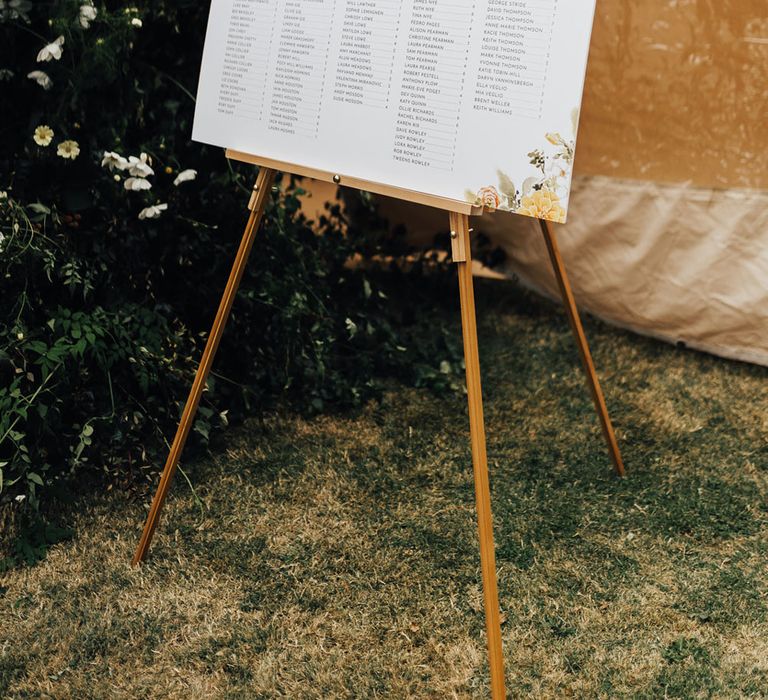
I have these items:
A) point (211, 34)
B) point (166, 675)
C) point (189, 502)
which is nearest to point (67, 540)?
point (189, 502)

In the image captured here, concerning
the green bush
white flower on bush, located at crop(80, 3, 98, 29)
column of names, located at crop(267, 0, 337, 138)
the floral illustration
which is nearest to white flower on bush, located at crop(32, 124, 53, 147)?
the green bush

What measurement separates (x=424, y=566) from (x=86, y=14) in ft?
4.89

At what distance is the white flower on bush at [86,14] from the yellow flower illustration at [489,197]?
3.66 feet

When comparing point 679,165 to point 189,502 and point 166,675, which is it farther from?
point 166,675

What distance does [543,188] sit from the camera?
1.46 metres

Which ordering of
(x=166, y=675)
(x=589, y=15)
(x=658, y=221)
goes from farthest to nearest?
1. (x=658, y=221)
2. (x=166, y=675)
3. (x=589, y=15)

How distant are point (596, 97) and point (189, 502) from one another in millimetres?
1852

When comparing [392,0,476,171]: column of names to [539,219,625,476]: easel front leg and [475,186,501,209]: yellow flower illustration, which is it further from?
[539,219,625,476]: easel front leg

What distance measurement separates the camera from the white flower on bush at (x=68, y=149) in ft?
6.88

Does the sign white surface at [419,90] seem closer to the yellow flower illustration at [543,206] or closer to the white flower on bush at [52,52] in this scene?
the yellow flower illustration at [543,206]

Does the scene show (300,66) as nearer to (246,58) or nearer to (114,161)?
(246,58)

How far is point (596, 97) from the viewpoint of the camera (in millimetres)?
2926

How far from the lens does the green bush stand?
2.07 meters

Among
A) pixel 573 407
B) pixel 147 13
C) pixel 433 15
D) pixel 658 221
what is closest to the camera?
pixel 433 15
